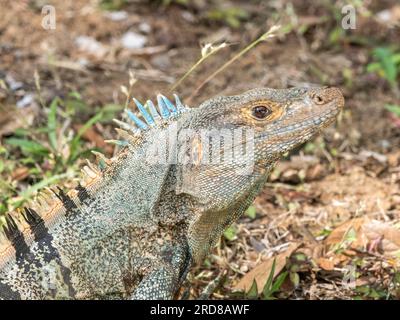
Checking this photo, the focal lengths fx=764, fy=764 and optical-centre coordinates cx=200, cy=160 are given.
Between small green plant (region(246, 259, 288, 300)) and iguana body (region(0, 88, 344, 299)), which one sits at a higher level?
iguana body (region(0, 88, 344, 299))

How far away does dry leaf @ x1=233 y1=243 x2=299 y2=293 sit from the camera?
19.3ft

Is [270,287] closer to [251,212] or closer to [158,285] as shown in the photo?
[251,212]

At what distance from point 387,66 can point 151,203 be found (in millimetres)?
5149

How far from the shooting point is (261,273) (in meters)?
5.97

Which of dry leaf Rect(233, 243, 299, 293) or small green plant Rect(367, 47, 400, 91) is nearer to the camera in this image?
dry leaf Rect(233, 243, 299, 293)

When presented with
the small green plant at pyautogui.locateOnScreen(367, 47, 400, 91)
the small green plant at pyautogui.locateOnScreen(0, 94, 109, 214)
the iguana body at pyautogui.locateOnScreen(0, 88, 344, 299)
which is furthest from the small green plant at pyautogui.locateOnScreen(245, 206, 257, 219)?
the small green plant at pyautogui.locateOnScreen(367, 47, 400, 91)

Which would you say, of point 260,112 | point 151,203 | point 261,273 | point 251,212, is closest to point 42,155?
point 251,212

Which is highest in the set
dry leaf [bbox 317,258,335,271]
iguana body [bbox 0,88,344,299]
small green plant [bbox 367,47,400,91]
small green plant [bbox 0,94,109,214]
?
iguana body [bbox 0,88,344,299]

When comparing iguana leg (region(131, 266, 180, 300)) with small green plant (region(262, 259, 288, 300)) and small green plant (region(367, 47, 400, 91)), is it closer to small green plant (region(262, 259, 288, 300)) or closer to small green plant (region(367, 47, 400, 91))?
small green plant (region(262, 259, 288, 300))

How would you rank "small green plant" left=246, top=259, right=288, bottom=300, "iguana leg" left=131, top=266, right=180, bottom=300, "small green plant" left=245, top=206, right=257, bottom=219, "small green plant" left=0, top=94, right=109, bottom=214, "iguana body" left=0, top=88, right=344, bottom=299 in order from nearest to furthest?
1. "iguana leg" left=131, top=266, right=180, bottom=300
2. "iguana body" left=0, top=88, right=344, bottom=299
3. "small green plant" left=246, top=259, right=288, bottom=300
4. "small green plant" left=0, top=94, right=109, bottom=214
5. "small green plant" left=245, top=206, right=257, bottom=219

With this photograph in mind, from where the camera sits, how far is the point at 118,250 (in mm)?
4863

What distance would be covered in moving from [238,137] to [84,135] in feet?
10.2

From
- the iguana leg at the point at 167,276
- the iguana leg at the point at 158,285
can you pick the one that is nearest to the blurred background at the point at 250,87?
the iguana leg at the point at 167,276

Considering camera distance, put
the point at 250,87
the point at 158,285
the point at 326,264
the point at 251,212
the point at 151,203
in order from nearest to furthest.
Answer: the point at 158,285
the point at 151,203
the point at 326,264
the point at 251,212
the point at 250,87
